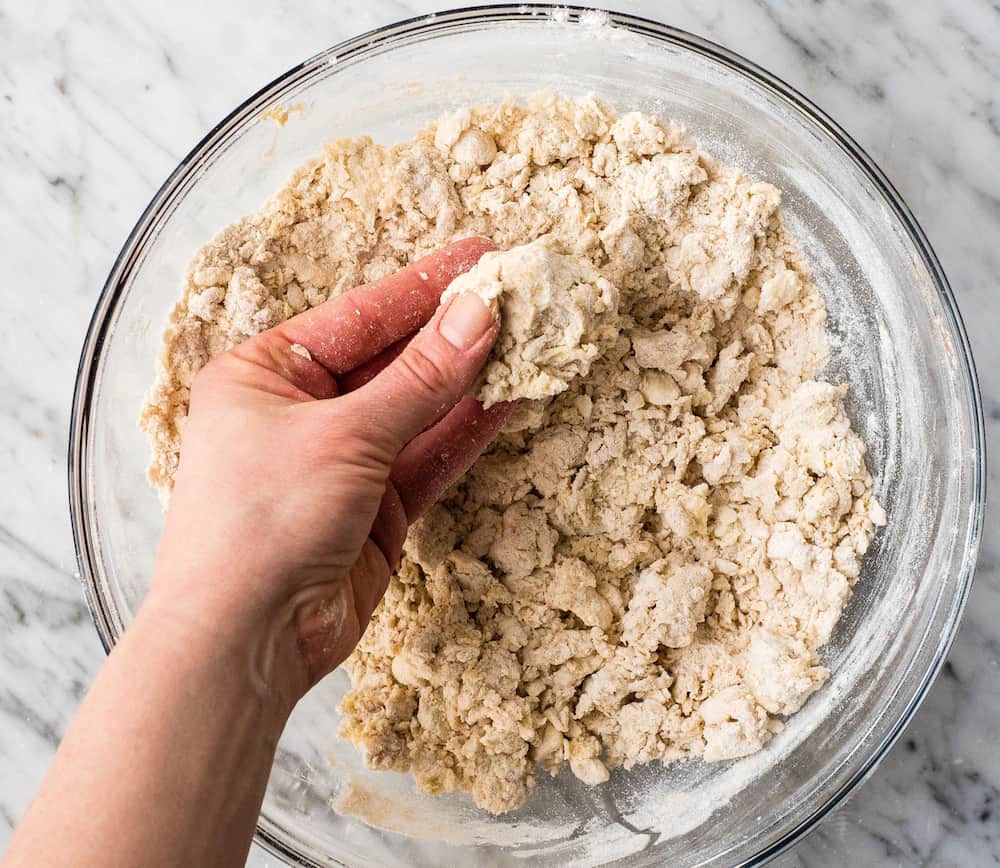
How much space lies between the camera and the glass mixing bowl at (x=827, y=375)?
5.88 ft

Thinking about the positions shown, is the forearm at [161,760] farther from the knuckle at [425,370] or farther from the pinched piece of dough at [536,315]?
the pinched piece of dough at [536,315]

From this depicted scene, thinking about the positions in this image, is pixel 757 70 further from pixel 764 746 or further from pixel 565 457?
pixel 764 746

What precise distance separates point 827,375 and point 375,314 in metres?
0.97

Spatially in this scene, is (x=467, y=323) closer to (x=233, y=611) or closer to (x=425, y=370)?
(x=425, y=370)

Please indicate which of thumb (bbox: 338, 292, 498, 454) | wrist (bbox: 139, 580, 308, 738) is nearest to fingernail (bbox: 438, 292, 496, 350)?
thumb (bbox: 338, 292, 498, 454)

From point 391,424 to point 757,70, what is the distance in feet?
3.43

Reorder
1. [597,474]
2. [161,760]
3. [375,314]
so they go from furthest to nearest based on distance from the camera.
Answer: [597,474], [375,314], [161,760]

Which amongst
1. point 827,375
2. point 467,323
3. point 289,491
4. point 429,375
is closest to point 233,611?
point 289,491

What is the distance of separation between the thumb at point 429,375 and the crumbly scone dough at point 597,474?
333 millimetres

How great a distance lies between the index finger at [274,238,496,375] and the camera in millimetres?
1641

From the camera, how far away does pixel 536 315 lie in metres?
1.48

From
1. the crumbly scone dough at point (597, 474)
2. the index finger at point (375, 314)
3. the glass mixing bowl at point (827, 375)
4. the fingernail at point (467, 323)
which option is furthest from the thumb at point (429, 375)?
the glass mixing bowl at point (827, 375)

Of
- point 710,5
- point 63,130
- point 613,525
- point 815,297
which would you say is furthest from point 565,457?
point 63,130

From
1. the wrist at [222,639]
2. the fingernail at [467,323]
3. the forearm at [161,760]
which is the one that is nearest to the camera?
the forearm at [161,760]
